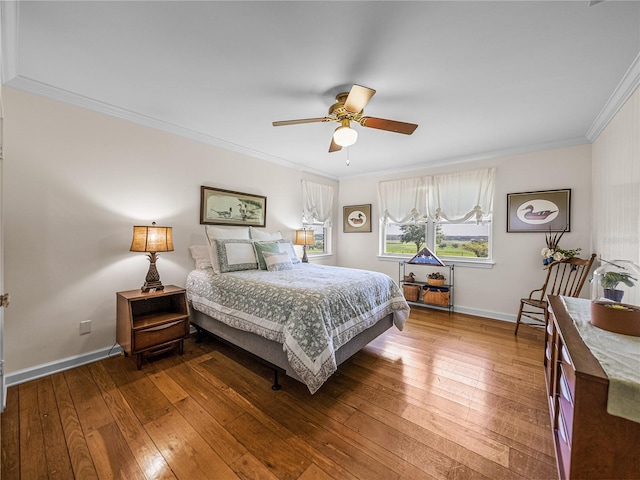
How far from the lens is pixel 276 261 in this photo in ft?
10.2

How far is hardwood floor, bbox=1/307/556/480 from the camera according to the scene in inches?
53.7

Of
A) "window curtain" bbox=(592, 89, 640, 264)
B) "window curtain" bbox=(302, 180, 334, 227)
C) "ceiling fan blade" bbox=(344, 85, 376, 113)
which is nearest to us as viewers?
"ceiling fan blade" bbox=(344, 85, 376, 113)

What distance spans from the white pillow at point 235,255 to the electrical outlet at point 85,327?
4.15ft

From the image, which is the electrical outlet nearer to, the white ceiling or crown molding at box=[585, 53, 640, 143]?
the white ceiling

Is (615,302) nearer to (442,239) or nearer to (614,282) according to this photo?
(614,282)

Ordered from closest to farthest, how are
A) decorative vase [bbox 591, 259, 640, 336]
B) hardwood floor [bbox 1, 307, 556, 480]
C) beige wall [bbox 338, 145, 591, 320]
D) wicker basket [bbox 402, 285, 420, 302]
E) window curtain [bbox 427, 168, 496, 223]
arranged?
decorative vase [bbox 591, 259, 640, 336]
hardwood floor [bbox 1, 307, 556, 480]
beige wall [bbox 338, 145, 591, 320]
window curtain [bbox 427, 168, 496, 223]
wicker basket [bbox 402, 285, 420, 302]

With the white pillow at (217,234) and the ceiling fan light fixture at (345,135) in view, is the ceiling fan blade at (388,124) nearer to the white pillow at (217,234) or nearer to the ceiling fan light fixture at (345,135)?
the ceiling fan light fixture at (345,135)

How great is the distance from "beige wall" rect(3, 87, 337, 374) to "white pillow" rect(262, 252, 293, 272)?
101cm

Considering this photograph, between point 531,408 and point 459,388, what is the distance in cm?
45

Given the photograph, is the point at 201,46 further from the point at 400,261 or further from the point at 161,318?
the point at 400,261

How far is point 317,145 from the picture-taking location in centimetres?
351

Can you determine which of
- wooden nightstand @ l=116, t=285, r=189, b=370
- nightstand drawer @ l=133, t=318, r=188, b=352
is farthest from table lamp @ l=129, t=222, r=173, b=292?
nightstand drawer @ l=133, t=318, r=188, b=352

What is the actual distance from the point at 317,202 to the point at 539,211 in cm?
338

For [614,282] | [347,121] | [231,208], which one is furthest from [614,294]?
[231,208]
